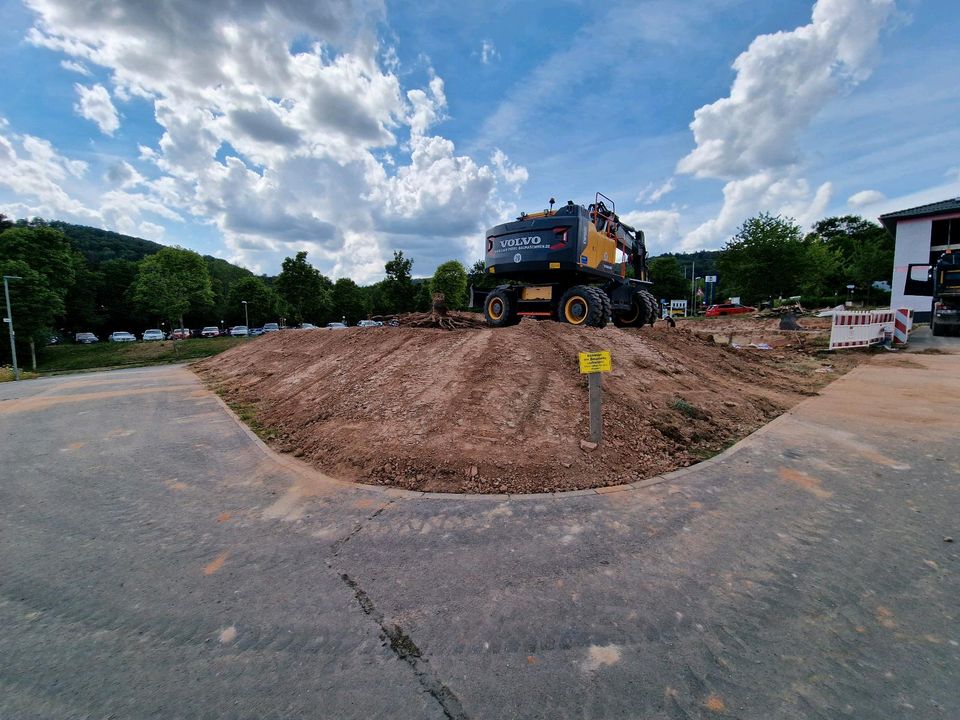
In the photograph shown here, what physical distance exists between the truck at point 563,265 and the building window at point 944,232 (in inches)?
1440

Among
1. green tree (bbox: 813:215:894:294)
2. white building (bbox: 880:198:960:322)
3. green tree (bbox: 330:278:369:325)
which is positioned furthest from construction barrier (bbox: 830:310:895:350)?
green tree (bbox: 330:278:369:325)

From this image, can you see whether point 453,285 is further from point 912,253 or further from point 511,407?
point 511,407

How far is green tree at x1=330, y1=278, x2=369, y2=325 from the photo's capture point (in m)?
62.4

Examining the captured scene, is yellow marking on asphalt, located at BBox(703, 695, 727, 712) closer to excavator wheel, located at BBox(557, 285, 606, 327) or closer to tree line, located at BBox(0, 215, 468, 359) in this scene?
excavator wheel, located at BBox(557, 285, 606, 327)

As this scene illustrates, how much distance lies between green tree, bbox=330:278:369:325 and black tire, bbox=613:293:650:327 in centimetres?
5494

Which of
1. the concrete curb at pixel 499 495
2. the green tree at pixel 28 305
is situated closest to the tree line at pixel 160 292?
the green tree at pixel 28 305

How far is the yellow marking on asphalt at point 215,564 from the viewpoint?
3.03 meters

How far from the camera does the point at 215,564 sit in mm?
3119

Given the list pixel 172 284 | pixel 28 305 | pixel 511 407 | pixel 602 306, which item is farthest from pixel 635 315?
pixel 172 284

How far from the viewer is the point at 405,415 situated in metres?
6.11

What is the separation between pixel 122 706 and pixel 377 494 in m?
2.41

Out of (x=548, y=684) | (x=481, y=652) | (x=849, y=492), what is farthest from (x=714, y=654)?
(x=849, y=492)

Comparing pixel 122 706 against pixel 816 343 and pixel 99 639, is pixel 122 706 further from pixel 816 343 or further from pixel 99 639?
pixel 816 343

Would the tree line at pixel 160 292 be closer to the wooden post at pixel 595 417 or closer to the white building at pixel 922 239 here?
the wooden post at pixel 595 417
